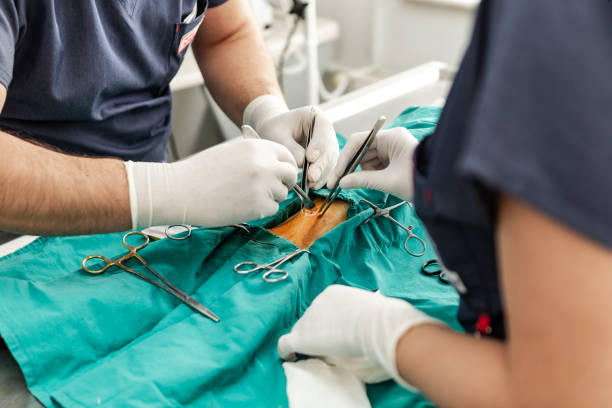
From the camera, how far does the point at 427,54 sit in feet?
8.66

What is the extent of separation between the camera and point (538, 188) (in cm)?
43

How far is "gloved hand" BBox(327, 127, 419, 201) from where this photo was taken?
3.34 feet

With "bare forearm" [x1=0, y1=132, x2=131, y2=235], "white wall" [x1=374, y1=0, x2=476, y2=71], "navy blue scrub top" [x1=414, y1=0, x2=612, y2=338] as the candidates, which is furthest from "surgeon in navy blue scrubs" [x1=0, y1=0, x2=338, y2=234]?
"white wall" [x1=374, y1=0, x2=476, y2=71]

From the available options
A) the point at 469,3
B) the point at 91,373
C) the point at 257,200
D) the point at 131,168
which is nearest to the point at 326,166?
the point at 257,200

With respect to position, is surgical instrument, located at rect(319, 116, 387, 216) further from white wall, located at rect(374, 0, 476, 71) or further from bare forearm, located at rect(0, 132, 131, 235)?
white wall, located at rect(374, 0, 476, 71)

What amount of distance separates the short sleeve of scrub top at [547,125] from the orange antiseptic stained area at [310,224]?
61cm

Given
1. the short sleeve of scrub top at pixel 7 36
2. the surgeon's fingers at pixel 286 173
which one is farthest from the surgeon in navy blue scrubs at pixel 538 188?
the short sleeve of scrub top at pixel 7 36

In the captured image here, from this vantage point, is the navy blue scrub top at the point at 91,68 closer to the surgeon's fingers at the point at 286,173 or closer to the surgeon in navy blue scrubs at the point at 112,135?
the surgeon in navy blue scrubs at the point at 112,135

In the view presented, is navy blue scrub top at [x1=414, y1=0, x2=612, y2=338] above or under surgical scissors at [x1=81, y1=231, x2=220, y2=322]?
above

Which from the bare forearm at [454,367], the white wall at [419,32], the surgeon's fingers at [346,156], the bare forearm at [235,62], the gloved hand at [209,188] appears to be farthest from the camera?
the white wall at [419,32]

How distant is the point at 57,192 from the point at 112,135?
367mm

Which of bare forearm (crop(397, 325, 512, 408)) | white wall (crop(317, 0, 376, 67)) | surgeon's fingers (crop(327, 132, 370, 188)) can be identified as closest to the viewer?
bare forearm (crop(397, 325, 512, 408))

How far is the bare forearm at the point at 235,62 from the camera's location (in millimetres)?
1483

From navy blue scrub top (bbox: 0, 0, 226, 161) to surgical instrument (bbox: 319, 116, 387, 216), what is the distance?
51 cm
